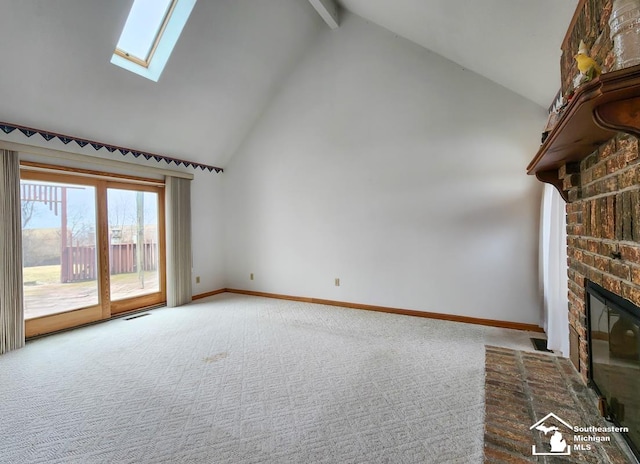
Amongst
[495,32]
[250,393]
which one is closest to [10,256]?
[250,393]

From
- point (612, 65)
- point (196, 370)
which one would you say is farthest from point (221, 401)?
point (612, 65)

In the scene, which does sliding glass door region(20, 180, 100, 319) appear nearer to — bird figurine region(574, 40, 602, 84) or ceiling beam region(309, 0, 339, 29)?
ceiling beam region(309, 0, 339, 29)

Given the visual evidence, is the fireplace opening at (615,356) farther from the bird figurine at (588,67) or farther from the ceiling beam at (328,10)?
the ceiling beam at (328,10)

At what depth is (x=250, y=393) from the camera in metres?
2.34

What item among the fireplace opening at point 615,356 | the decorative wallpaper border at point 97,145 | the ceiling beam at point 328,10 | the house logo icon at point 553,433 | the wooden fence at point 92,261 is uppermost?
the ceiling beam at point 328,10

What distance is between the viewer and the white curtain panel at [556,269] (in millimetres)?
2783

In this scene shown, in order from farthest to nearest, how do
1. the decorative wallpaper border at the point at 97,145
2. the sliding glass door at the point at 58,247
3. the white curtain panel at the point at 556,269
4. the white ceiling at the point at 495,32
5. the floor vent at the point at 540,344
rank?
the sliding glass door at the point at 58,247 < the decorative wallpaper border at the point at 97,145 < the floor vent at the point at 540,344 < the white curtain panel at the point at 556,269 < the white ceiling at the point at 495,32

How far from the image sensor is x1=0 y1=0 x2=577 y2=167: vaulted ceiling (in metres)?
2.63

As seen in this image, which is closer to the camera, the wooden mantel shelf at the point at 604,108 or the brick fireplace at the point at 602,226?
the wooden mantel shelf at the point at 604,108

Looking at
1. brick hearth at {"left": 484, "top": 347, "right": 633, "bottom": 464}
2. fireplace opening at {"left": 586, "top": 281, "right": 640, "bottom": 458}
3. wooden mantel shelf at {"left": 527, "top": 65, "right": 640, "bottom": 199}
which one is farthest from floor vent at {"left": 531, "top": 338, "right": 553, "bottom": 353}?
wooden mantel shelf at {"left": 527, "top": 65, "right": 640, "bottom": 199}

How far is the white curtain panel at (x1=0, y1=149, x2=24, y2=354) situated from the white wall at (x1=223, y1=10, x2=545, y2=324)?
2939 millimetres

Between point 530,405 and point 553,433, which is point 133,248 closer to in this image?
point 530,405

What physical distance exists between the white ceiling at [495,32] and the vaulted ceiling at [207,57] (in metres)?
0.01

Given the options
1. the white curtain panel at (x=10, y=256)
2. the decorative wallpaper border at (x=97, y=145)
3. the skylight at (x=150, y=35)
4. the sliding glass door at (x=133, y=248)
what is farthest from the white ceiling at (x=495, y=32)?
the white curtain panel at (x=10, y=256)
